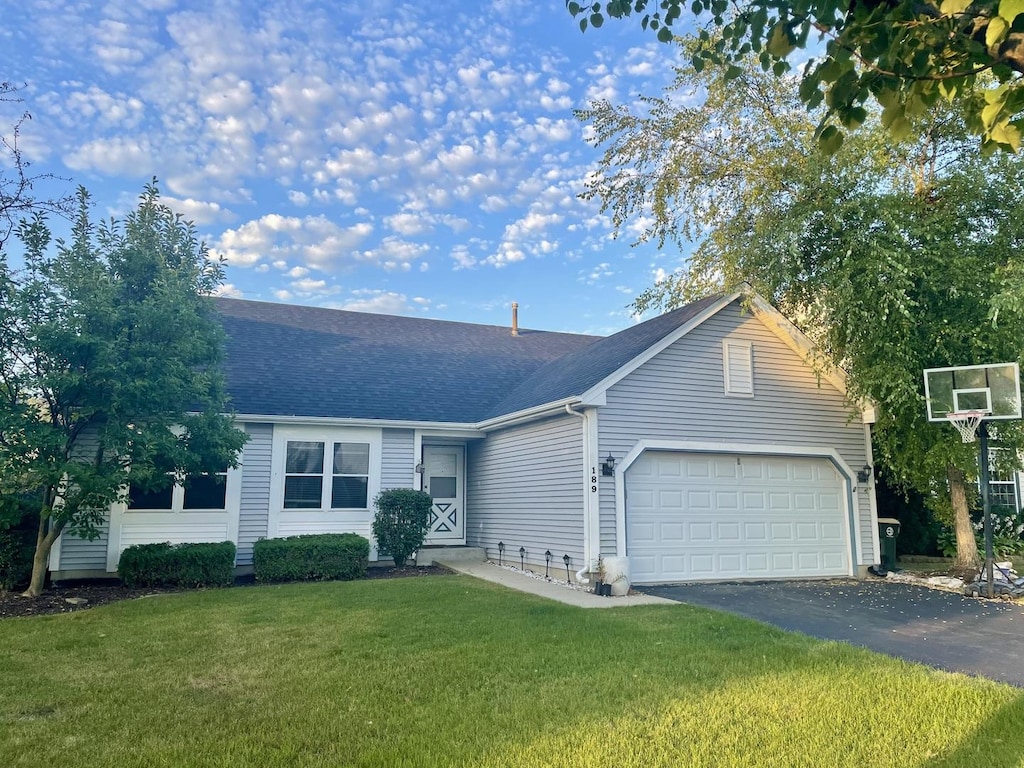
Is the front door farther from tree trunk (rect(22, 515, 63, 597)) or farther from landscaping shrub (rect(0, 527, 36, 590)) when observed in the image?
landscaping shrub (rect(0, 527, 36, 590))

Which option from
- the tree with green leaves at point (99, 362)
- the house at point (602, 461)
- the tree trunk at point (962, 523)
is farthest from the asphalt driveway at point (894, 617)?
the tree with green leaves at point (99, 362)

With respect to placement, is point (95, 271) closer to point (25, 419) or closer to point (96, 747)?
point (25, 419)

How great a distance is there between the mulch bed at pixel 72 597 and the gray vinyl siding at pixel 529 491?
2206 mm

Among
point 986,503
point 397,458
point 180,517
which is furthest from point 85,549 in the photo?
point 986,503

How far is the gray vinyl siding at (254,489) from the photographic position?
42.0 feet

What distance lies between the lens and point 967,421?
10766 millimetres

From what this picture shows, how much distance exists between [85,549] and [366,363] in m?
6.98

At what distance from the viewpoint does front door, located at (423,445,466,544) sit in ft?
50.3

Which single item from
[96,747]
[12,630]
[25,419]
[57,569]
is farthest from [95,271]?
[96,747]

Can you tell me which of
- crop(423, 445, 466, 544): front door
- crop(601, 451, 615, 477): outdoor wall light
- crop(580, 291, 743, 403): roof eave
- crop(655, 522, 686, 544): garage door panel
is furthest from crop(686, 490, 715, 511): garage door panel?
crop(423, 445, 466, 544): front door

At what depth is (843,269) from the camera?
1130cm

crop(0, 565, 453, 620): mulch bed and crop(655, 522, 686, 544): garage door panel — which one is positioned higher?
crop(655, 522, 686, 544): garage door panel

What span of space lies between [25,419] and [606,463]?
848 centimetres

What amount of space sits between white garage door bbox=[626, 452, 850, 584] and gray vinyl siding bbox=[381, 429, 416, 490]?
509 cm
